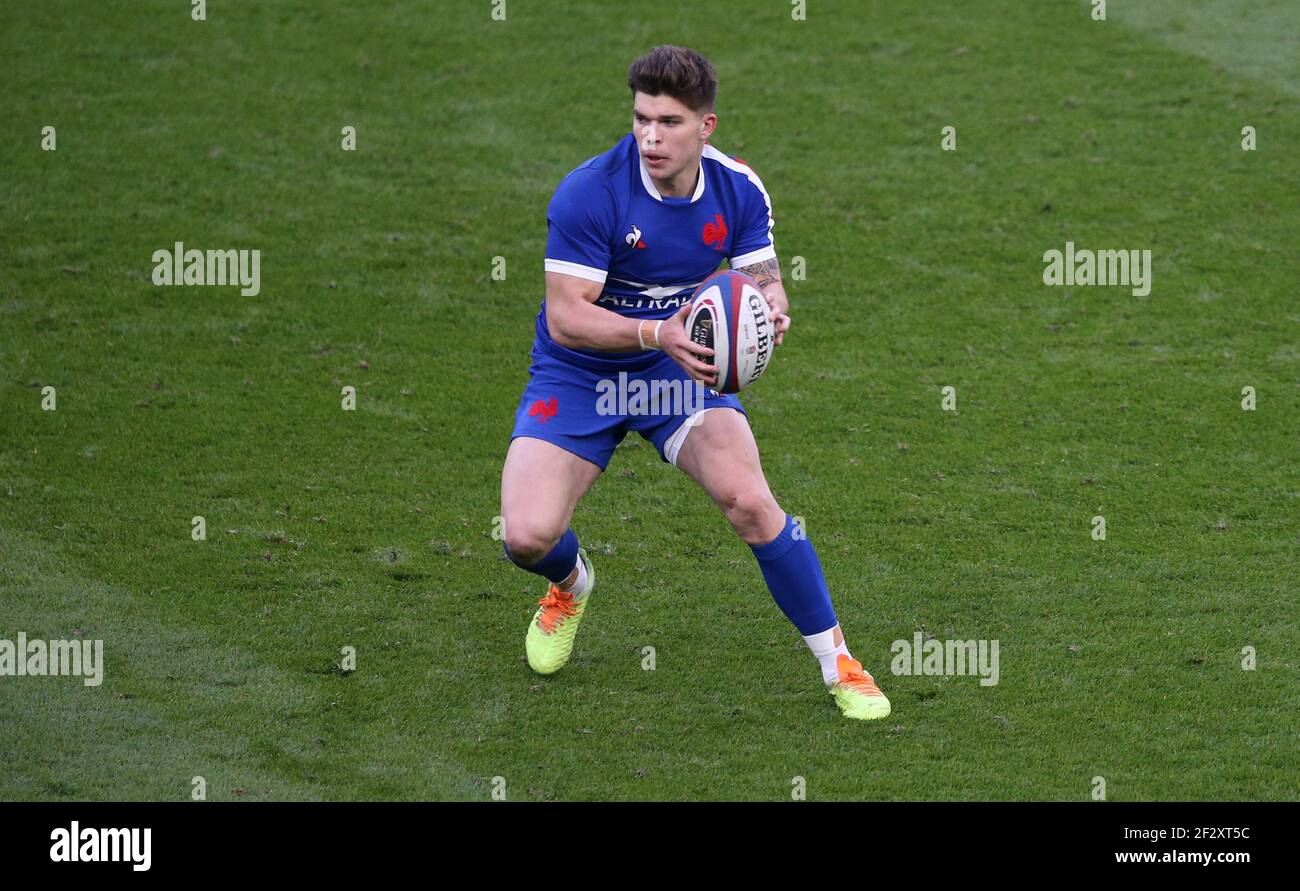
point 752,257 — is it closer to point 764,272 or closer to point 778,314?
point 764,272

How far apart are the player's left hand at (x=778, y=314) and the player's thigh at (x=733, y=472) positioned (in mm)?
407

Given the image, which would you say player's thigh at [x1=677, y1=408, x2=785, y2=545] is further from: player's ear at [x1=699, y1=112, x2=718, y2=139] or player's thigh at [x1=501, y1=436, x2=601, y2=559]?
player's ear at [x1=699, y1=112, x2=718, y2=139]

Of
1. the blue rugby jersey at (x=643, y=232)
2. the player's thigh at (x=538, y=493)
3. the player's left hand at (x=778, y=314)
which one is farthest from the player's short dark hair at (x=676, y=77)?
the player's thigh at (x=538, y=493)

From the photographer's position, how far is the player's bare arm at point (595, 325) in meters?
5.51

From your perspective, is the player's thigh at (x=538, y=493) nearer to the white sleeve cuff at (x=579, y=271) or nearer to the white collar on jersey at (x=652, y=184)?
the white sleeve cuff at (x=579, y=271)

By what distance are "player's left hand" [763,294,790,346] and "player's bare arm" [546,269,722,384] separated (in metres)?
0.31

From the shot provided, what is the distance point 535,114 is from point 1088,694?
7.33 metres

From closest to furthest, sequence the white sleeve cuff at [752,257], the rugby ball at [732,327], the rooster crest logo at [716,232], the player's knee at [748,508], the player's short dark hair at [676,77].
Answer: the rugby ball at [732,327] → the player's short dark hair at [676,77] → the player's knee at [748,508] → the rooster crest logo at [716,232] → the white sleeve cuff at [752,257]

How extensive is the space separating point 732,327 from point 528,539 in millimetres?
1122
